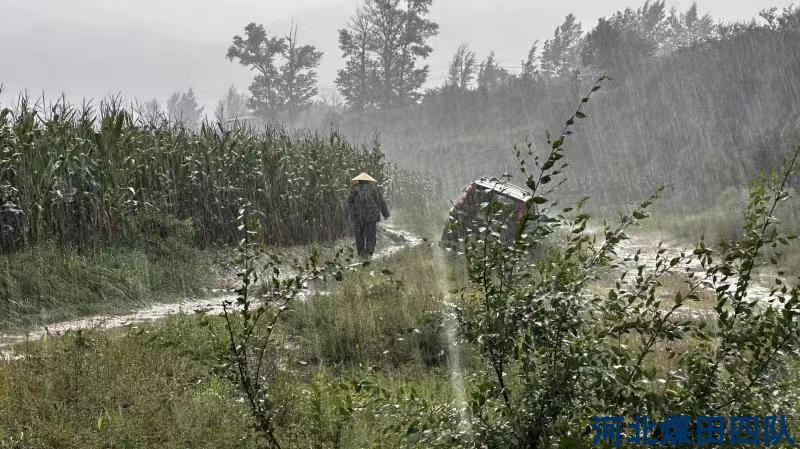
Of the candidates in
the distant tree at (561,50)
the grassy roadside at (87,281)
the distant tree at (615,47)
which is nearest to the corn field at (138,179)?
the grassy roadside at (87,281)

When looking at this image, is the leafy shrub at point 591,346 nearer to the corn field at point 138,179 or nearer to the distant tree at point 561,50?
the corn field at point 138,179

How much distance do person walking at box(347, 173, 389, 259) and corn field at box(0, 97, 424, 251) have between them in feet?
5.73

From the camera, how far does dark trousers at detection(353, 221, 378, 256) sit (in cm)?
1346

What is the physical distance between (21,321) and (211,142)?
6.32 m

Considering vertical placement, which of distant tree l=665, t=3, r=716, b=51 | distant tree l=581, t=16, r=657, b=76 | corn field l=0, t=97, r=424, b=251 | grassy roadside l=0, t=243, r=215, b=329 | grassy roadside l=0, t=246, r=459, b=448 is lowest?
grassy roadside l=0, t=246, r=459, b=448

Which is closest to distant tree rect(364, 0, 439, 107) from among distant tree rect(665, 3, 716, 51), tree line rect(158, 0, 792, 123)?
tree line rect(158, 0, 792, 123)

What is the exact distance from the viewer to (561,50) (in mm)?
69688

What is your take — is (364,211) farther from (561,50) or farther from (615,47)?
(561,50)

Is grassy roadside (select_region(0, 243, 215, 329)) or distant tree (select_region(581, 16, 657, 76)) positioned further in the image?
distant tree (select_region(581, 16, 657, 76))

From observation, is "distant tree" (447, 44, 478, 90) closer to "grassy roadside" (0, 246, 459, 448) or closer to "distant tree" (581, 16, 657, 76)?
"distant tree" (581, 16, 657, 76)

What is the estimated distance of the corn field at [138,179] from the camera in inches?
367

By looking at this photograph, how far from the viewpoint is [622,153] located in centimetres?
3875

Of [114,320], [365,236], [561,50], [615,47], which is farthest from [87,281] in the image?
[561,50]

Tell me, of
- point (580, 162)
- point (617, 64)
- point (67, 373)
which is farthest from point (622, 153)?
point (67, 373)
